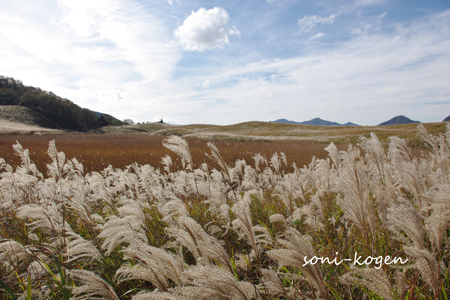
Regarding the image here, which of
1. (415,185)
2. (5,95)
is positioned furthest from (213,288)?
(5,95)

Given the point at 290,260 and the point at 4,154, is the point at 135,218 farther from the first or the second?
the point at 4,154

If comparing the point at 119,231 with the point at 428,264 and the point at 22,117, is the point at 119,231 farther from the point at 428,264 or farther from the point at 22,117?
the point at 22,117

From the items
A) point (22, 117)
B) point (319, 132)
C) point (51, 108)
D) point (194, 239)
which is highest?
point (51, 108)

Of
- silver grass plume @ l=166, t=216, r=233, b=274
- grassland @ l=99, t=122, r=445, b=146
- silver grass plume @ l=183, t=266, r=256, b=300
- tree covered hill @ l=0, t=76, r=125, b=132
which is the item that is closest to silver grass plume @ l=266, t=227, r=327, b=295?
silver grass plume @ l=183, t=266, r=256, b=300

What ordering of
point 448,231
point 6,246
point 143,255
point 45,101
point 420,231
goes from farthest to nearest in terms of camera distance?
point 45,101, point 448,231, point 6,246, point 143,255, point 420,231

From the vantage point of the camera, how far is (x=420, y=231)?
1031 millimetres

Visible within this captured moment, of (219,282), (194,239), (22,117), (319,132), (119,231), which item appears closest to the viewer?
(219,282)

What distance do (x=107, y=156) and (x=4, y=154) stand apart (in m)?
5.56

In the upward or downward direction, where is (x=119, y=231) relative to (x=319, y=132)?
downward

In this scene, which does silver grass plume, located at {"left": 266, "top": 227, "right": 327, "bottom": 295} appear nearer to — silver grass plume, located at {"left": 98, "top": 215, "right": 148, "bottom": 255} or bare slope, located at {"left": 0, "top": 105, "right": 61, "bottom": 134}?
silver grass plume, located at {"left": 98, "top": 215, "right": 148, "bottom": 255}

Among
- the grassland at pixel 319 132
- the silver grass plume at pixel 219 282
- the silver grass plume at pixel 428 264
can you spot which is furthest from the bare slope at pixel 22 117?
the silver grass plume at pixel 428 264

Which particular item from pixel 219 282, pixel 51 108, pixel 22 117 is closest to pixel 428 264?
pixel 219 282

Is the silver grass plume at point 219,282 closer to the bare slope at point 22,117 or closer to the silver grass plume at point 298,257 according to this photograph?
the silver grass plume at point 298,257

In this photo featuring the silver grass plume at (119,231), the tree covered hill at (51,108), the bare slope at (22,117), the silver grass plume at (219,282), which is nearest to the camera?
the silver grass plume at (219,282)
